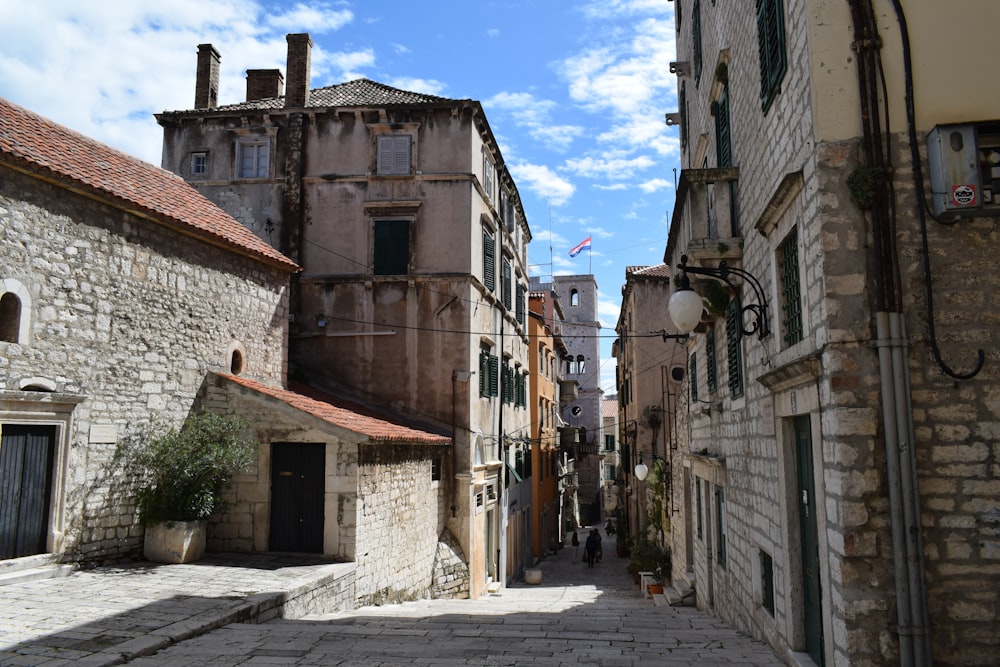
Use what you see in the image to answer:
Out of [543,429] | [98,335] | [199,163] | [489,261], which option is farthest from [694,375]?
[543,429]

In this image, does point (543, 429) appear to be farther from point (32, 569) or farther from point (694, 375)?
point (32, 569)

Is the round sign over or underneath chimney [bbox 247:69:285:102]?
underneath

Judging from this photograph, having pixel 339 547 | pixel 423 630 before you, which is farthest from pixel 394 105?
pixel 423 630

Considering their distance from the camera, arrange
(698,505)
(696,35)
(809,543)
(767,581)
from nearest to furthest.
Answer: (809,543) < (767,581) < (696,35) < (698,505)

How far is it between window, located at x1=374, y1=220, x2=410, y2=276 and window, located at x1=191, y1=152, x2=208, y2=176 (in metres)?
4.85

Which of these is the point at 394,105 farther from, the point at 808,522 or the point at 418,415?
the point at 808,522

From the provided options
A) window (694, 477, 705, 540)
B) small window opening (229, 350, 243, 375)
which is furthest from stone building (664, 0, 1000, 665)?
small window opening (229, 350, 243, 375)

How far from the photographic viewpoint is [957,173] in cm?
553

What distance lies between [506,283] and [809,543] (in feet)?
61.6

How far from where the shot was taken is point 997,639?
209 inches

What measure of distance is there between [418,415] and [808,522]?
12.7 m

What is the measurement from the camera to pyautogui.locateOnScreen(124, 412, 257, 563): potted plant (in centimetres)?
1155

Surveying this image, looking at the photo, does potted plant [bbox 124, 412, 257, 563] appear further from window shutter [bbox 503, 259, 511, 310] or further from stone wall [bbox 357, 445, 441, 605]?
window shutter [bbox 503, 259, 511, 310]

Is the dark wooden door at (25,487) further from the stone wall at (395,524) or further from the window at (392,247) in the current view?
the window at (392,247)
